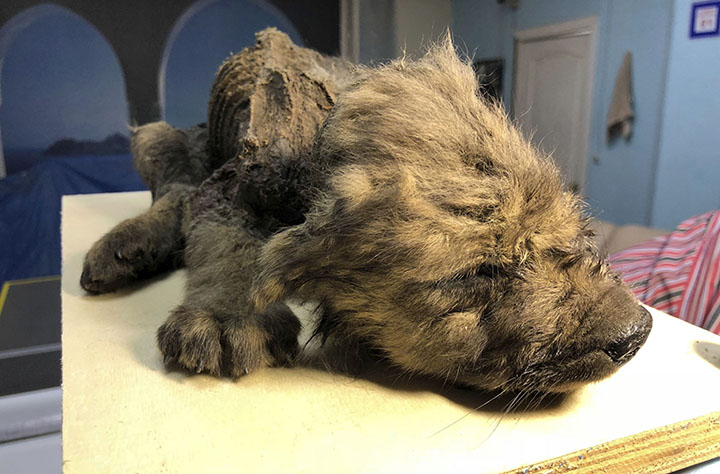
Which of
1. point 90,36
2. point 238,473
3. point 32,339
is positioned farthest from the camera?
point 90,36

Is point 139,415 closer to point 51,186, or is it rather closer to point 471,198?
point 471,198

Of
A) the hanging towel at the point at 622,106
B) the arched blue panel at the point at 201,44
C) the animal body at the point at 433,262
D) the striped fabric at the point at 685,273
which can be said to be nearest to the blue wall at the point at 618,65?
the hanging towel at the point at 622,106

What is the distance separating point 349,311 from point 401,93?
446 millimetres

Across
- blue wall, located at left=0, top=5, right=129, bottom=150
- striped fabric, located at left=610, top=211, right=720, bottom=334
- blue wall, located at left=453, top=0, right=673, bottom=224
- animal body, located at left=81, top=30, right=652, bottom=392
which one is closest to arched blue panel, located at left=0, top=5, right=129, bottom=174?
blue wall, located at left=0, top=5, right=129, bottom=150

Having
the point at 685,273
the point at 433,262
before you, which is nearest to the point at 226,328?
the point at 433,262

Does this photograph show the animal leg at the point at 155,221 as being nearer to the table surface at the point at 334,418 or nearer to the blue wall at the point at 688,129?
the table surface at the point at 334,418

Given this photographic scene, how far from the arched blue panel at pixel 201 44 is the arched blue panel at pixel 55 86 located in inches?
12.2

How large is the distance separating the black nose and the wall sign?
8.74 feet

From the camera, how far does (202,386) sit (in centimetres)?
110

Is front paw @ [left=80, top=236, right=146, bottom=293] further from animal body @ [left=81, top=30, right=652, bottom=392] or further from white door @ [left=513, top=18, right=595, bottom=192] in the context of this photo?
white door @ [left=513, top=18, right=595, bottom=192]

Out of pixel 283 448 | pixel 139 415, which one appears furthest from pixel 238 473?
pixel 139 415

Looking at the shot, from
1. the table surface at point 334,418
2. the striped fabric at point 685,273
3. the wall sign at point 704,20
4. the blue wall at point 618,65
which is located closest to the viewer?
the table surface at point 334,418

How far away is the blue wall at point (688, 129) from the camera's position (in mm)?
3062

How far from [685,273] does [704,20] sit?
1731 millimetres
